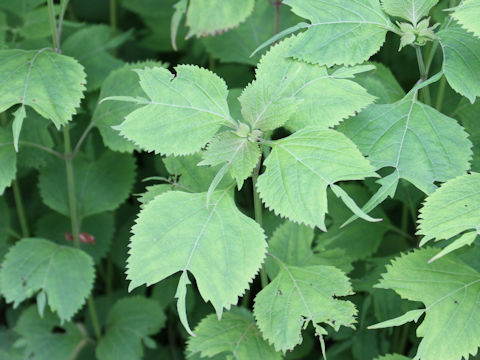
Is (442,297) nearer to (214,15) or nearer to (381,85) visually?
(381,85)

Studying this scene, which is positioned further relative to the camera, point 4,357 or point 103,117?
point 4,357

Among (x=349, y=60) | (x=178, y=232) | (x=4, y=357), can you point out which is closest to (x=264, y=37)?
(x=349, y=60)

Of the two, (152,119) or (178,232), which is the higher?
(152,119)

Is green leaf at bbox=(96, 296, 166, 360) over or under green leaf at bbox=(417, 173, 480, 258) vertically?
Result: under

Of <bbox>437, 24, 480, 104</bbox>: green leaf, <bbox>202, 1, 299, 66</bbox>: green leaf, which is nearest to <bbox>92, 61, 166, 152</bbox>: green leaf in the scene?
<bbox>202, 1, 299, 66</bbox>: green leaf

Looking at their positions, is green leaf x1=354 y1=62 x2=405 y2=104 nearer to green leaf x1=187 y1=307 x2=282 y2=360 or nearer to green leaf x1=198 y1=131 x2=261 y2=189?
green leaf x1=198 y1=131 x2=261 y2=189

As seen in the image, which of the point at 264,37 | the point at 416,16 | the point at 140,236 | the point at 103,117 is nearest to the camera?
the point at 140,236

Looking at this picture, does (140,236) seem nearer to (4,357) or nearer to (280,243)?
(280,243)
